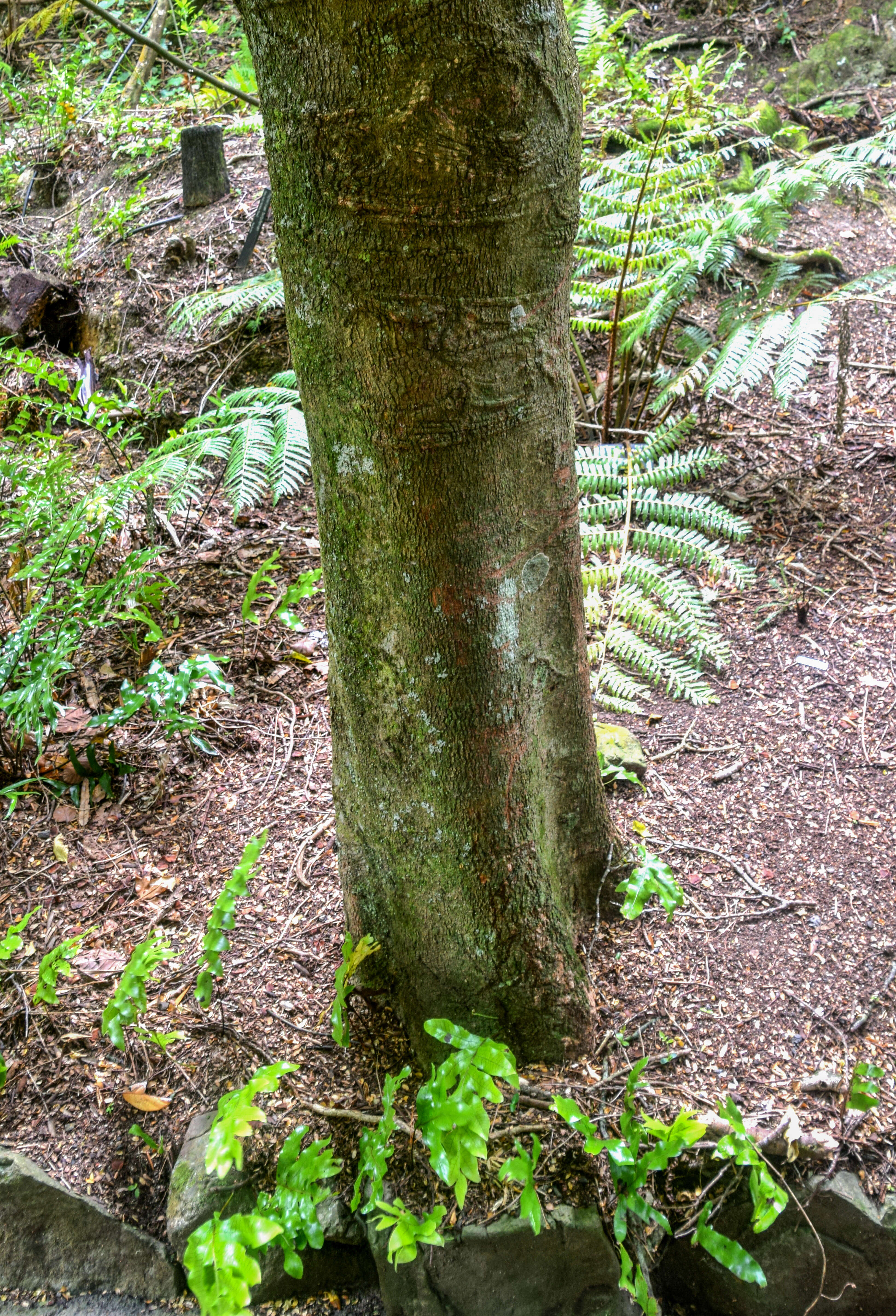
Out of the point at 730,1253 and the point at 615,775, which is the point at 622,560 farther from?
the point at 730,1253

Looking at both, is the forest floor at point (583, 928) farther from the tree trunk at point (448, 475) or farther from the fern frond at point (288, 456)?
the fern frond at point (288, 456)

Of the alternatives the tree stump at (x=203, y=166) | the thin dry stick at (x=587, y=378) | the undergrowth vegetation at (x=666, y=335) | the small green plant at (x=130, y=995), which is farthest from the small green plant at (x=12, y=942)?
the tree stump at (x=203, y=166)

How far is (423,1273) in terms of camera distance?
166cm

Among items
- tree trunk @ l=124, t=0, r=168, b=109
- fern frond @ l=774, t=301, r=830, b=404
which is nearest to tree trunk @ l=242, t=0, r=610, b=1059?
fern frond @ l=774, t=301, r=830, b=404

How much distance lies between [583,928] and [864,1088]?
2.10 feet

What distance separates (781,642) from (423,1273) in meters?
2.11

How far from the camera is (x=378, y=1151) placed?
158 centimetres

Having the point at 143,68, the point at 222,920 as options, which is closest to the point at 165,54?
the point at 222,920

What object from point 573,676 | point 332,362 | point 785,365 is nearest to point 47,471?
point 332,362

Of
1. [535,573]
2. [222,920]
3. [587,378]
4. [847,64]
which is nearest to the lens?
[535,573]

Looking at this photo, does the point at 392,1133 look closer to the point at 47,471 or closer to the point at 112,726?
the point at 112,726

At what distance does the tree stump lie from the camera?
550 cm

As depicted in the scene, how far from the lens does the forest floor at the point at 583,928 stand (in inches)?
70.9

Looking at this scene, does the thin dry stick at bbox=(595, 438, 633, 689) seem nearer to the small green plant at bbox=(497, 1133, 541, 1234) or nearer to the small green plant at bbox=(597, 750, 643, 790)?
the small green plant at bbox=(597, 750, 643, 790)
